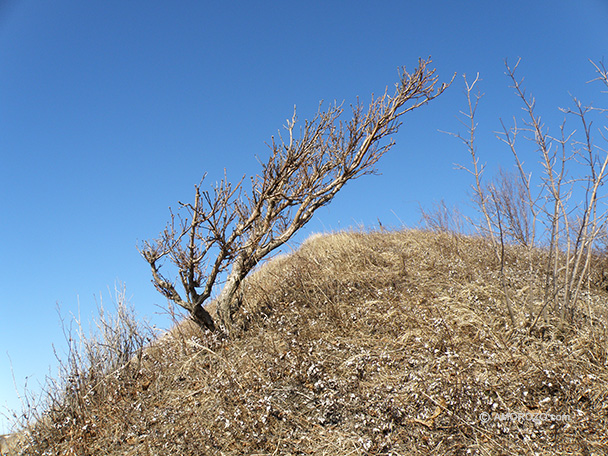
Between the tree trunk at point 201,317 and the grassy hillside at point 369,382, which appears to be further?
the tree trunk at point 201,317

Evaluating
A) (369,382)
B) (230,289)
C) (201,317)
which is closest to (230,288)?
(230,289)

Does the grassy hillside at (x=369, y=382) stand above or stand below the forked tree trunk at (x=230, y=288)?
below

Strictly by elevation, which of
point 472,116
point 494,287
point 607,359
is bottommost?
point 607,359

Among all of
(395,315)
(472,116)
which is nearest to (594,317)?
(395,315)

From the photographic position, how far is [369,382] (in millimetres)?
5203

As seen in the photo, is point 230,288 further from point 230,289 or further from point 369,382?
point 369,382

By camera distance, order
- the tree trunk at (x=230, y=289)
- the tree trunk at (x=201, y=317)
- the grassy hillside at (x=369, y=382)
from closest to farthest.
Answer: the grassy hillside at (x=369, y=382) < the tree trunk at (x=201, y=317) < the tree trunk at (x=230, y=289)

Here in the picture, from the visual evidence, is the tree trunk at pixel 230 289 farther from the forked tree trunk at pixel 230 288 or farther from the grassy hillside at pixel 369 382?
the grassy hillside at pixel 369 382

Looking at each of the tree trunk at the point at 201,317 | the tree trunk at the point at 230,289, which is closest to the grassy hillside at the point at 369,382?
the tree trunk at the point at 201,317

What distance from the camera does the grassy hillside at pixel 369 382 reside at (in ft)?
14.0

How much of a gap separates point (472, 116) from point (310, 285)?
13.8 feet

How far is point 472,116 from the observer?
259 inches

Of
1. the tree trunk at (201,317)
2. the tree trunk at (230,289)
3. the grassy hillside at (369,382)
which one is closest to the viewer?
the grassy hillside at (369,382)

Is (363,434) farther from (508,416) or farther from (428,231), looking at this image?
(428,231)
